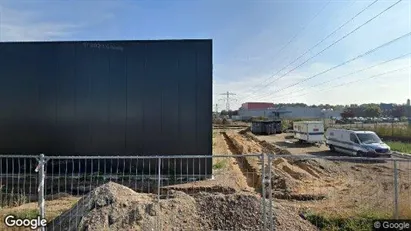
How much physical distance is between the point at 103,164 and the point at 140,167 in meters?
1.45

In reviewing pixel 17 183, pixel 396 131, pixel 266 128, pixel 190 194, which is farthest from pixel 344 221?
pixel 266 128

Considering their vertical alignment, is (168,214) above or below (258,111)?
below

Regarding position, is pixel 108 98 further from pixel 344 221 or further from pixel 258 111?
pixel 258 111

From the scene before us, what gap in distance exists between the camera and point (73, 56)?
475 inches

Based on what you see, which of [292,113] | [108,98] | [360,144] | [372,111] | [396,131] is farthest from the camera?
[292,113]

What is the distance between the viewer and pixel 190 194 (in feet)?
27.7

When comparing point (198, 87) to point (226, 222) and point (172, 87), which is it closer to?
point (172, 87)

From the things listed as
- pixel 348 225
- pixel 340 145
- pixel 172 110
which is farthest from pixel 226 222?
pixel 340 145

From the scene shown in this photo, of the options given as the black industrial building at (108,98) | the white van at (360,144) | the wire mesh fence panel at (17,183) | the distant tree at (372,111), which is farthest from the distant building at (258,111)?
the wire mesh fence panel at (17,183)

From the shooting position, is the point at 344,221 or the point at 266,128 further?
the point at 266,128

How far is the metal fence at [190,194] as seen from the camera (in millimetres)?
5812

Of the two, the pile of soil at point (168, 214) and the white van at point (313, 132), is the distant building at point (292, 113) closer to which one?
the white van at point (313, 132)

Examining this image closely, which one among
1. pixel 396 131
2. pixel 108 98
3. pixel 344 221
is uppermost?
pixel 108 98

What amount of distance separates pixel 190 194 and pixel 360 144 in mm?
16220
